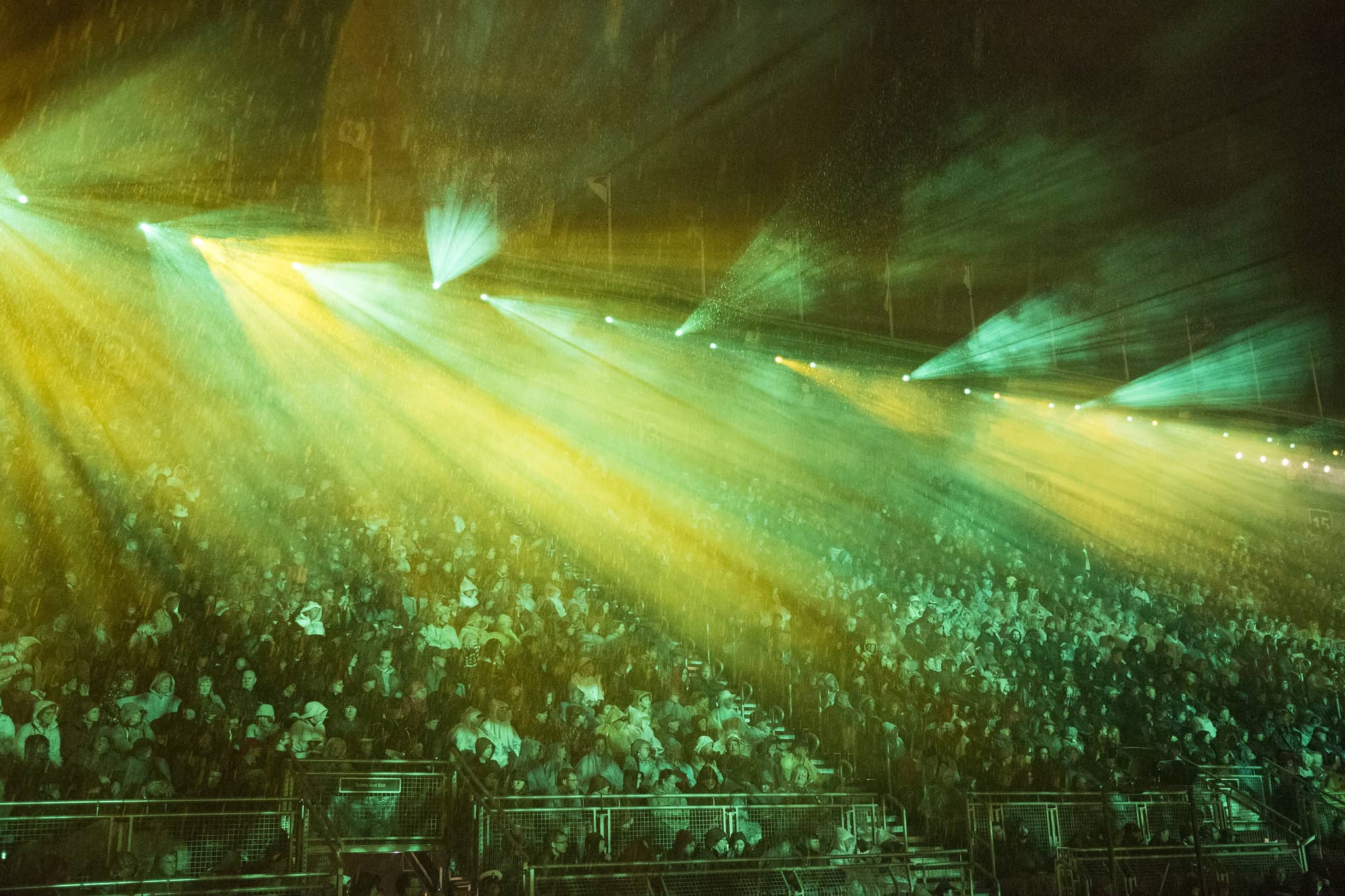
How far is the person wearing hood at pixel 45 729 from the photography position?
7.49m

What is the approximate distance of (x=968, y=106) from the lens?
11.6 m

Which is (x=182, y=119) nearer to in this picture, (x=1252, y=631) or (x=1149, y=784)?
(x=1149, y=784)

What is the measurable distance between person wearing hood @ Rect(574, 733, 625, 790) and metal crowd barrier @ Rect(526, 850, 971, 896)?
129 centimetres

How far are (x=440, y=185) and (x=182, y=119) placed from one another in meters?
3.32

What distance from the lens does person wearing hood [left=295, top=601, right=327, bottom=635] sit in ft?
36.6

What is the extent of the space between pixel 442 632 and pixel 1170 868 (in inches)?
330

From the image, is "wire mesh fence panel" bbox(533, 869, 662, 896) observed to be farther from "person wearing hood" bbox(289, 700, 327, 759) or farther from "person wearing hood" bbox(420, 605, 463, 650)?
"person wearing hood" bbox(420, 605, 463, 650)

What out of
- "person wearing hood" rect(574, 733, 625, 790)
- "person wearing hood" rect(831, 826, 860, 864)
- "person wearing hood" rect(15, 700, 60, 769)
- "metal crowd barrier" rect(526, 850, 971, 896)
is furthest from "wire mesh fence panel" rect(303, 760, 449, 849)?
"person wearing hood" rect(831, 826, 860, 864)

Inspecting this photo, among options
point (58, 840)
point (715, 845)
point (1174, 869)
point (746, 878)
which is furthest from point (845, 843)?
point (58, 840)

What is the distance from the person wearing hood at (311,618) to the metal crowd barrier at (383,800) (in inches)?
104

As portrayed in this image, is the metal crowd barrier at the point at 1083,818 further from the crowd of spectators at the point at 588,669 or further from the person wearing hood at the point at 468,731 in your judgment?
the person wearing hood at the point at 468,731

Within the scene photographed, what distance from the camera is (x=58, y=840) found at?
6887 mm

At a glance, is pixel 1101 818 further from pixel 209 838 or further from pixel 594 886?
pixel 209 838

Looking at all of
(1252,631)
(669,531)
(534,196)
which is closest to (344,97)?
(534,196)
